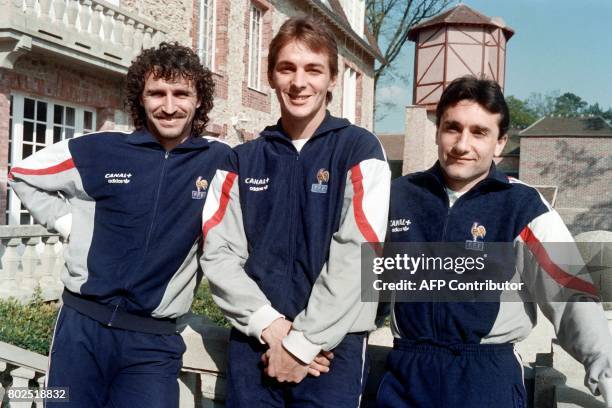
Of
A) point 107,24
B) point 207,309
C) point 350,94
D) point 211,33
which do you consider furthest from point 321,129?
point 350,94

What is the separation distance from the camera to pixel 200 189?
286 centimetres

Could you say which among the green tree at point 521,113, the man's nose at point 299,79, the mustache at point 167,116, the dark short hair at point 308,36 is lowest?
the mustache at point 167,116

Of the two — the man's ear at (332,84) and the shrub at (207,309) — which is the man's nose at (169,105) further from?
the shrub at (207,309)

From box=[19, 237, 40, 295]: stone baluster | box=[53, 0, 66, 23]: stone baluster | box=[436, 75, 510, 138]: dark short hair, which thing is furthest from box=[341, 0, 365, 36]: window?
box=[436, 75, 510, 138]: dark short hair

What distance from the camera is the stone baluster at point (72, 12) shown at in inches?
379

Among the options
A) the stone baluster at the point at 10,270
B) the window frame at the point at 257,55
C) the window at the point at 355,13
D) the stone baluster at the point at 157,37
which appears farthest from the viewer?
the window at the point at 355,13

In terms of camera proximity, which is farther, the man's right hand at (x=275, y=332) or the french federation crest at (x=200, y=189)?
the french federation crest at (x=200, y=189)

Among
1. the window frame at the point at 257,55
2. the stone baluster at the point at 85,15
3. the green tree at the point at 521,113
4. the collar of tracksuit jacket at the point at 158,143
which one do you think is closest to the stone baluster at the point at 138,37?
the stone baluster at the point at 85,15

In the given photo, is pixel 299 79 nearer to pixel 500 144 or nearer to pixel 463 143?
pixel 463 143

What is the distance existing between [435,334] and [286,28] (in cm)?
134

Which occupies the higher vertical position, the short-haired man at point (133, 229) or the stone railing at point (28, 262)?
the short-haired man at point (133, 229)

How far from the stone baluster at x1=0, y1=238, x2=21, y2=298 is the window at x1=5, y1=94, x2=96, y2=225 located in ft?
7.30

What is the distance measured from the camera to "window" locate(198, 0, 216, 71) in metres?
14.1

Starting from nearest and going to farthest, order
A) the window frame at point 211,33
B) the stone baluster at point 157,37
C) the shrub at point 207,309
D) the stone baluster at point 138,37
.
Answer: the shrub at point 207,309 < the stone baluster at point 138,37 < the stone baluster at point 157,37 < the window frame at point 211,33
